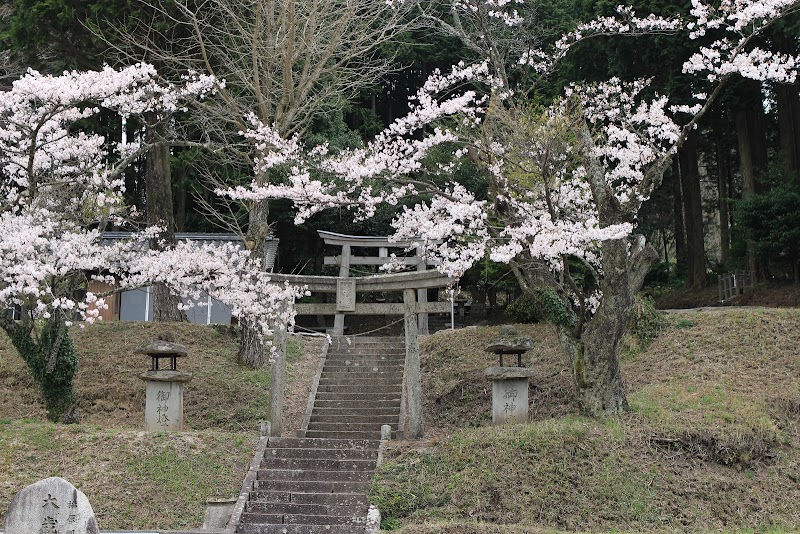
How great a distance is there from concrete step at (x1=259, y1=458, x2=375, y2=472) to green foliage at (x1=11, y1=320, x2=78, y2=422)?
367 cm

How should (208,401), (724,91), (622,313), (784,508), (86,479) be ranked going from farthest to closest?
1. (724,91)
2. (208,401)
3. (622,313)
4. (86,479)
5. (784,508)

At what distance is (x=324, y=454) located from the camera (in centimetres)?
1223

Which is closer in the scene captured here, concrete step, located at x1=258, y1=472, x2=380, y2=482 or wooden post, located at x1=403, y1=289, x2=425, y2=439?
concrete step, located at x1=258, y1=472, x2=380, y2=482

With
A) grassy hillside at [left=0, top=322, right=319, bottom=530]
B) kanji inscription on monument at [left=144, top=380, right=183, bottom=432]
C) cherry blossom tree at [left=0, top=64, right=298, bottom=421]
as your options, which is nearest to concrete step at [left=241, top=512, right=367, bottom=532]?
grassy hillside at [left=0, top=322, right=319, bottom=530]

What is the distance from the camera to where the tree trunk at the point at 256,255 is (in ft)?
51.0

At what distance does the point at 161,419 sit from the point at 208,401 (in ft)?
7.03

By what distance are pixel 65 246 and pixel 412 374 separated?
18.8 feet

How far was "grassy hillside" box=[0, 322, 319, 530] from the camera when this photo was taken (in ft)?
35.5

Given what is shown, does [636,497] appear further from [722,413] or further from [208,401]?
[208,401]

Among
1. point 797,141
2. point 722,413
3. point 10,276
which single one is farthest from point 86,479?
point 797,141

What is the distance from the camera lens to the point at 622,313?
1196 cm

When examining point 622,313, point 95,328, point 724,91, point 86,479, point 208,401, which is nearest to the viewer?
point 86,479

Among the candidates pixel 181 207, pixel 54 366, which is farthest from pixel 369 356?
pixel 181 207

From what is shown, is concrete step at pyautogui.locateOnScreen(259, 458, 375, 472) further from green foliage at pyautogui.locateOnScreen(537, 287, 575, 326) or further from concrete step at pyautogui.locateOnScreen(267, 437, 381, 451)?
green foliage at pyautogui.locateOnScreen(537, 287, 575, 326)
